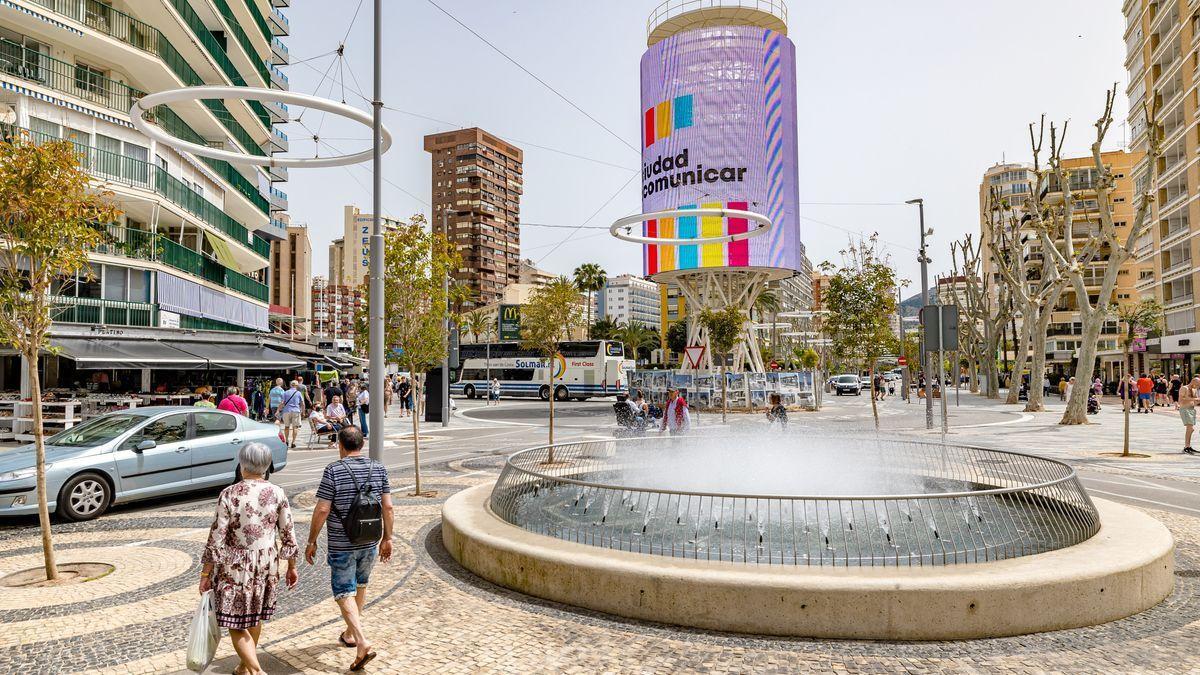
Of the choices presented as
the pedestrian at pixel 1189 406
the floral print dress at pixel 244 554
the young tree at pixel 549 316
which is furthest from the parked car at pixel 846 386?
the floral print dress at pixel 244 554

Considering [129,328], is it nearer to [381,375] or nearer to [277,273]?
[381,375]

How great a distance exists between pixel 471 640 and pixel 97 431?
849 cm

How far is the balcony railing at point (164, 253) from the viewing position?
2394cm

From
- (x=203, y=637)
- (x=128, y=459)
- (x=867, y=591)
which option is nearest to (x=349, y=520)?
(x=203, y=637)

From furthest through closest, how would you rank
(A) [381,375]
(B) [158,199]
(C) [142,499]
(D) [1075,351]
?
(D) [1075,351], (B) [158,199], (C) [142,499], (A) [381,375]

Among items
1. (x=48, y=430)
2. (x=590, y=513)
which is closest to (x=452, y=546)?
(x=590, y=513)

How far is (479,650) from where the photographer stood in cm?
508

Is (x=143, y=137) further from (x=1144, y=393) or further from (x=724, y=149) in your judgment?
(x=1144, y=393)

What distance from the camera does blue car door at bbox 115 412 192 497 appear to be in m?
10.4

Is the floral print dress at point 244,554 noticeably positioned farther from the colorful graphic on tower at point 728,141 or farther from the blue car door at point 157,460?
the colorful graphic on tower at point 728,141

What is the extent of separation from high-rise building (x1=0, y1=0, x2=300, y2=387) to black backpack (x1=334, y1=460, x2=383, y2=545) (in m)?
17.6

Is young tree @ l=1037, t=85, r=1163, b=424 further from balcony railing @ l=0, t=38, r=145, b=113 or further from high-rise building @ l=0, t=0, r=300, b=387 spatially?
balcony railing @ l=0, t=38, r=145, b=113

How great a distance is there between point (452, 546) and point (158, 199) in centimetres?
2291

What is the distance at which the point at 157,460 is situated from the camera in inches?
423
